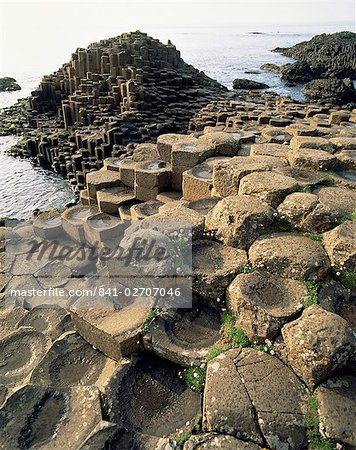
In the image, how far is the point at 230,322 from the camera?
3518mm

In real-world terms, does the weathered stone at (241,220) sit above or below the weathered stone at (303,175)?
below

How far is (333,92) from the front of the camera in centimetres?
2322

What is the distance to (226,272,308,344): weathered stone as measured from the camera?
3195mm

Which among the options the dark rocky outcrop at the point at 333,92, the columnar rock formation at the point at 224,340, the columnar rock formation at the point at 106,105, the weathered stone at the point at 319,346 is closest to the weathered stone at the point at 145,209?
the columnar rock formation at the point at 224,340

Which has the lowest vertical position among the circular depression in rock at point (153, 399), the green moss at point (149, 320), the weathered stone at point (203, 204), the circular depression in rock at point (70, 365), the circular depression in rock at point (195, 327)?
the circular depression in rock at point (70, 365)

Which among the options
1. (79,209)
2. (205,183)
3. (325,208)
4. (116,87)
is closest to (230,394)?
(325,208)

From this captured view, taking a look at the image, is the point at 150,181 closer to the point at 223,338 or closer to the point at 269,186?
the point at 269,186

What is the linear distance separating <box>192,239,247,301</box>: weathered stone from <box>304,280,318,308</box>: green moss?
65 centimetres

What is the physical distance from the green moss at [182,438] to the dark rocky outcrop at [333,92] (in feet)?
70.1

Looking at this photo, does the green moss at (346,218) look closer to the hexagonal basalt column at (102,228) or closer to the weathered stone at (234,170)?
the weathered stone at (234,170)

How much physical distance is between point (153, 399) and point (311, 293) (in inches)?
65.2

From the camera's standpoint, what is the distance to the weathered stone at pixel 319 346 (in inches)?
109

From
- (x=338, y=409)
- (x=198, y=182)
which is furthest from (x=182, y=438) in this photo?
(x=198, y=182)

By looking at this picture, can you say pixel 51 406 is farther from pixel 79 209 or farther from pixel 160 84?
pixel 160 84
